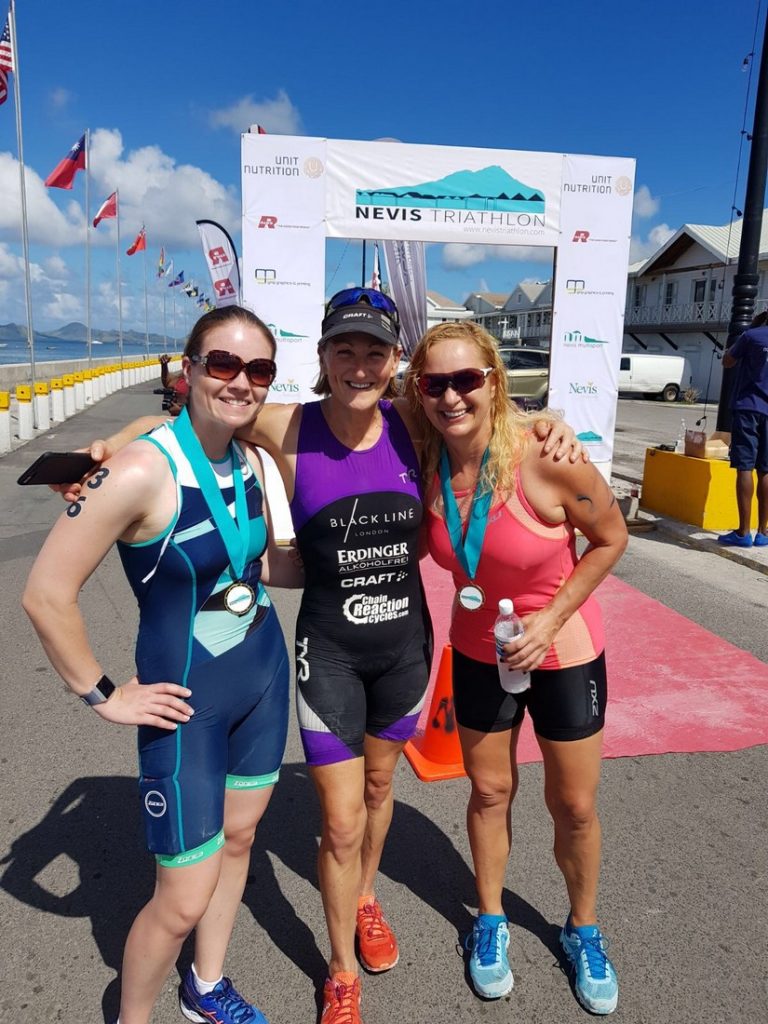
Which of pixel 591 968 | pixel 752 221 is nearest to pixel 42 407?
pixel 752 221

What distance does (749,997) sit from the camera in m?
2.30

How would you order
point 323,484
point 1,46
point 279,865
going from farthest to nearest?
1. point 1,46
2. point 279,865
3. point 323,484

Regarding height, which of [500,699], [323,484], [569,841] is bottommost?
[569,841]

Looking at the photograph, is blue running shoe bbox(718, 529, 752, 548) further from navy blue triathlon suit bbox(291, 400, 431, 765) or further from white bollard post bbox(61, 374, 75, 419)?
white bollard post bbox(61, 374, 75, 419)

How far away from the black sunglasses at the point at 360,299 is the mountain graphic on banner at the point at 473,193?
6.10 meters

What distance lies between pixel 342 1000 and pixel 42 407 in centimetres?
1694

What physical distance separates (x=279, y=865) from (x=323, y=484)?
1726 mm

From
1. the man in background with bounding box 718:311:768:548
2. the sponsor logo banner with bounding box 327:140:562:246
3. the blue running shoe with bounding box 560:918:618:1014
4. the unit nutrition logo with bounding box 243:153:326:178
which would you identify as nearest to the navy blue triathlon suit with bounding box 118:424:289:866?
the blue running shoe with bounding box 560:918:618:1014

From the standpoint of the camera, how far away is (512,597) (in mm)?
2297

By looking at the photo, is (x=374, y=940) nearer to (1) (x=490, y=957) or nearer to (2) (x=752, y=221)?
(1) (x=490, y=957)

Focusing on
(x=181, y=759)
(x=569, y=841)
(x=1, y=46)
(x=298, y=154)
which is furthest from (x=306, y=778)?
(x=1, y=46)

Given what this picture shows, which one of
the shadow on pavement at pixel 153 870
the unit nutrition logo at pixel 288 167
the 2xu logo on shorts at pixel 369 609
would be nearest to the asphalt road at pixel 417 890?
the shadow on pavement at pixel 153 870

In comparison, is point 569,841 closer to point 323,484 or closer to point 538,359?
point 323,484

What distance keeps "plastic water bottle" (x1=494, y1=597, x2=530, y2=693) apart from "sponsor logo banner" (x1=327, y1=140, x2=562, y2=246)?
6.56m
